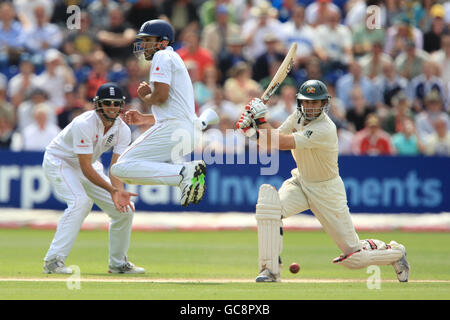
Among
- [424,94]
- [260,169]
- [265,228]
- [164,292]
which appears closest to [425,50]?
[424,94]

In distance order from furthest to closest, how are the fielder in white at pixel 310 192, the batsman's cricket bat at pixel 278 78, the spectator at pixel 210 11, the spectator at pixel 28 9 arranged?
1. the spectator at pixel 210 11
2. the spectator at pixel 28 9
3. the batsman's cricket bat at pixel 278 78
4. the fielder in white at pixel 310 192

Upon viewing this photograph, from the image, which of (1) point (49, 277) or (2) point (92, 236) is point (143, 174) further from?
(2) point (92, 236)

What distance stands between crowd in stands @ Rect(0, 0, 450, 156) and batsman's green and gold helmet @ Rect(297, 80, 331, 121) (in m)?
6.93

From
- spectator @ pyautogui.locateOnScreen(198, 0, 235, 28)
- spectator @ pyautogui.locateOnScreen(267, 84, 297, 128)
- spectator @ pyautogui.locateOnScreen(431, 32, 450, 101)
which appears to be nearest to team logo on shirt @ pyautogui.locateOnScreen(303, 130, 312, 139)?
spectator @ pyautogui.locateOnScreen(267, 84, 297, 128)

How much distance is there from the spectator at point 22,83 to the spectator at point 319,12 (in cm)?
578

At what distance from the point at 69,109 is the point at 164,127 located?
7.85 meters

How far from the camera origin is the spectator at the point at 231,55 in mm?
17609

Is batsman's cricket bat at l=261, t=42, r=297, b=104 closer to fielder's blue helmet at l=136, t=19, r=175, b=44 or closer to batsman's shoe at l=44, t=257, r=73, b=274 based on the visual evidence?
fielder's blue helmet at l=136, t=19, r=175, b=44

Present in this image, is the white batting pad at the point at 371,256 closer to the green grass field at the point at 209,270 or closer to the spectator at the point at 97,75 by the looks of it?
the green grass field at the point at 209,270

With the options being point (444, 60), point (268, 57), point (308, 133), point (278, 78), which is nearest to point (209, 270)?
point (308, 133)

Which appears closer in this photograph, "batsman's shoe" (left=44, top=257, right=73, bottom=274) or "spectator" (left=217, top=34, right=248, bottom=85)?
"batsman's shoe" (left=44, top=257, right=73, bottom=274)

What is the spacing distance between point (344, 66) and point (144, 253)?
7281 millimetres

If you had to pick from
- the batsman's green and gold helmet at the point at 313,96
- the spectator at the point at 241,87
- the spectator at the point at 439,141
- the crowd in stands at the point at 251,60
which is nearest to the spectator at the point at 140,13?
the crowd in stands at the point at 251,60

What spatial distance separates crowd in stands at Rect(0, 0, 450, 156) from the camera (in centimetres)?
1600
